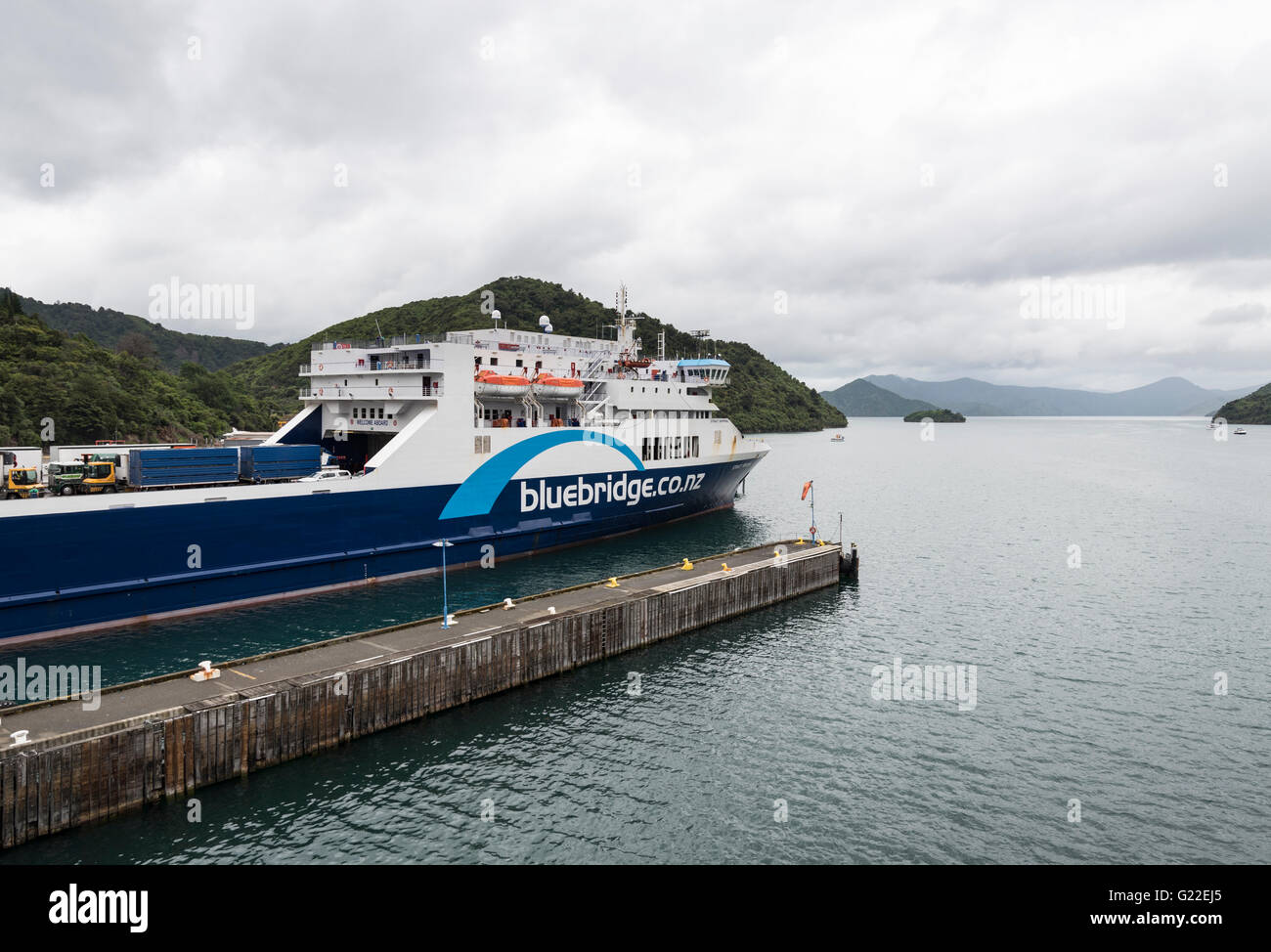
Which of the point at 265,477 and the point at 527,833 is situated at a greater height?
the point at 265,477

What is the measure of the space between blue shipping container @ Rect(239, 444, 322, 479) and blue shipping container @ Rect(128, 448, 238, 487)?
1.81 feet

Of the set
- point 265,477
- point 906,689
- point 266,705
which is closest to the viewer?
point 266,705

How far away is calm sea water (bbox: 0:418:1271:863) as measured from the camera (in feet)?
46.0

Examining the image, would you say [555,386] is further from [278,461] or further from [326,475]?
[278,461]

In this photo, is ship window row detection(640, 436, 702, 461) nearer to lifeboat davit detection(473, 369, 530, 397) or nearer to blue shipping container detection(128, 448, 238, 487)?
lifeboat davit detection(473, 369, 530, 397)

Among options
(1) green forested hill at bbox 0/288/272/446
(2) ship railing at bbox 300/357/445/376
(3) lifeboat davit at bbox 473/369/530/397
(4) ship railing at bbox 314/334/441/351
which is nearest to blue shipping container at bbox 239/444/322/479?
(2) ship railing at bbox 300/357/445/376

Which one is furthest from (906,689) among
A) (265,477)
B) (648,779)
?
(265,477)

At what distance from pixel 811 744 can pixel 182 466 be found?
79.7ft

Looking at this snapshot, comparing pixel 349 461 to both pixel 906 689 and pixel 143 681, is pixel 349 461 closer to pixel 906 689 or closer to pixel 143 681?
pixel 143 681

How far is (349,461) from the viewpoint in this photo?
37.3m

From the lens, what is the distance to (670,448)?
44219 mm
